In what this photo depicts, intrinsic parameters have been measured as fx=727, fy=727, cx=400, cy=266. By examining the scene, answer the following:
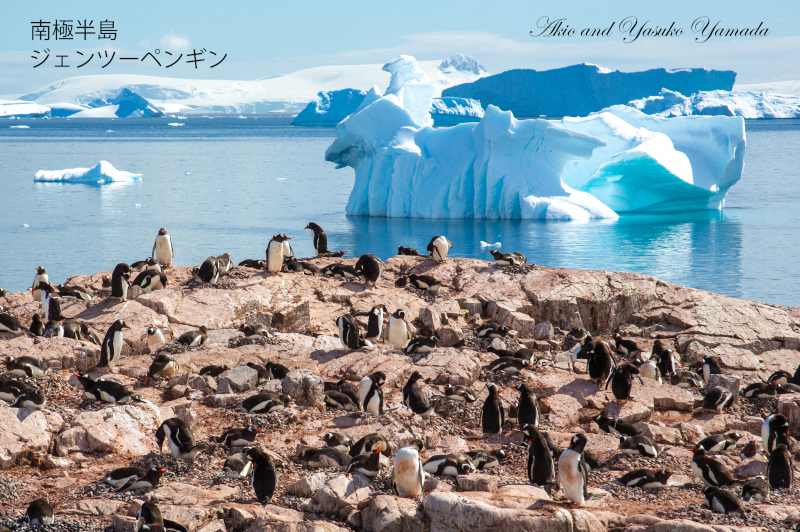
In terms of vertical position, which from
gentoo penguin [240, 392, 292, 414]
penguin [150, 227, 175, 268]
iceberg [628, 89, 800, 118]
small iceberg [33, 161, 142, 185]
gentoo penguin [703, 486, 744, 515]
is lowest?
gentoo penguin [703, 486, 744, 515]

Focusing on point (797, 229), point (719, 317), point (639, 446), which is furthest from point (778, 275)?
point (639, 446)

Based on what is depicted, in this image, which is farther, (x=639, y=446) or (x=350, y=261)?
(x=350, y=261)

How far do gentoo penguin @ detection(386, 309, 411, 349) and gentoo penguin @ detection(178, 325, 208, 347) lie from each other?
92.5 inches

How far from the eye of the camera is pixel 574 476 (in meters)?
5.34

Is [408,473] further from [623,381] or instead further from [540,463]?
[623,381]

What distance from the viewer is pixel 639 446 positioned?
6.45 metres

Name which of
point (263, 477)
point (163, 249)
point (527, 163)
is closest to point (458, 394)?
point (263, 477)

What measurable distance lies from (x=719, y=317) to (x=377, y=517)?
791 centimetres

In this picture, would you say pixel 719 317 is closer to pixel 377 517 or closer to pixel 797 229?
pixel 377 517

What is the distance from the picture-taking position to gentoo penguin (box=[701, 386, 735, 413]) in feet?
25.8

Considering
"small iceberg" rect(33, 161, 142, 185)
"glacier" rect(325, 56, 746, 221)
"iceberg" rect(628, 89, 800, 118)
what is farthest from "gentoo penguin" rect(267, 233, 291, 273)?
"iceberg" rect(628, 89, 800, 118)

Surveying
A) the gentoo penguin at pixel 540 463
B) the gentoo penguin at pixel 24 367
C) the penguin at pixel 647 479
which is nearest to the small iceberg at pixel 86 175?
the gentoo penguin at pixel 24 367

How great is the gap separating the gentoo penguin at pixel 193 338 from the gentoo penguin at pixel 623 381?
493 centimetres

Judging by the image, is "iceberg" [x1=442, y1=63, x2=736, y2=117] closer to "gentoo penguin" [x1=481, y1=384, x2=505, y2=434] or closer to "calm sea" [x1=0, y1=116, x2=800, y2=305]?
"calm sea" [x1=0, y1=116, x2=800, y2=305]
